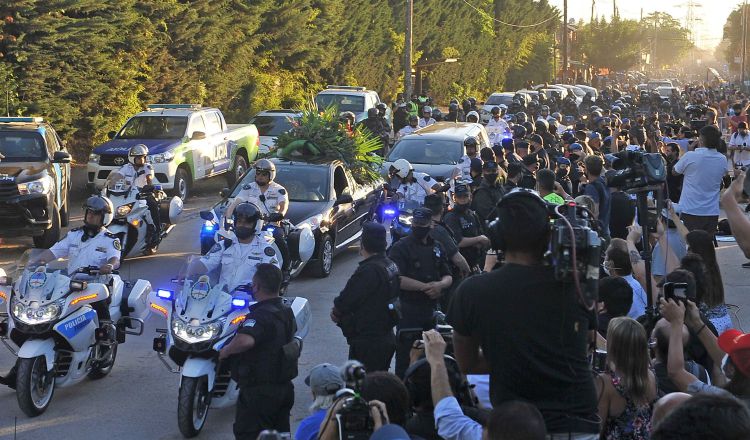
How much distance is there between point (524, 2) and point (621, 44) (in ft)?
91.0

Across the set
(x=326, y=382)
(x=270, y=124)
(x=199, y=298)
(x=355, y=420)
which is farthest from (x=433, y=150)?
(x=355, y=420)

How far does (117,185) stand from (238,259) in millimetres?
6177

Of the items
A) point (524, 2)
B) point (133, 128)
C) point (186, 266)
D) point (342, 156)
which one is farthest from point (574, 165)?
point (524, 2)

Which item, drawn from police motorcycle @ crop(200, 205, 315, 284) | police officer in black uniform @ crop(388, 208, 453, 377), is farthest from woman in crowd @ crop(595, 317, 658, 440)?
police motorcycle @ crop(200, 205, 315, 284)

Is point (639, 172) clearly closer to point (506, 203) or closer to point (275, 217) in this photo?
point (506, 203)

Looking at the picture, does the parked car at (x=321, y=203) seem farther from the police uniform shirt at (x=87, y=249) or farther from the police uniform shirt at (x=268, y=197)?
the police uniform shirt at (x=87, y=249)

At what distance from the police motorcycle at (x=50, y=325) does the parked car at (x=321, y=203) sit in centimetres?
449

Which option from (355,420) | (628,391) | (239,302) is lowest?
(239,302)

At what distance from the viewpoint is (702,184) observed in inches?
474

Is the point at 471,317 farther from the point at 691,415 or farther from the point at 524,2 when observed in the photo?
the point at 524,2

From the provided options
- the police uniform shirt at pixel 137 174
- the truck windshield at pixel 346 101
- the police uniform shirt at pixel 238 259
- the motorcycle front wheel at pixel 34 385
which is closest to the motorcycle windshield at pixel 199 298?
the police uniform shirt at pixel 238 259

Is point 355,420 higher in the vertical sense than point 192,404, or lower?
higher

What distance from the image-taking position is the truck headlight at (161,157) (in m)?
20.3

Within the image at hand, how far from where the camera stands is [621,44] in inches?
3750
